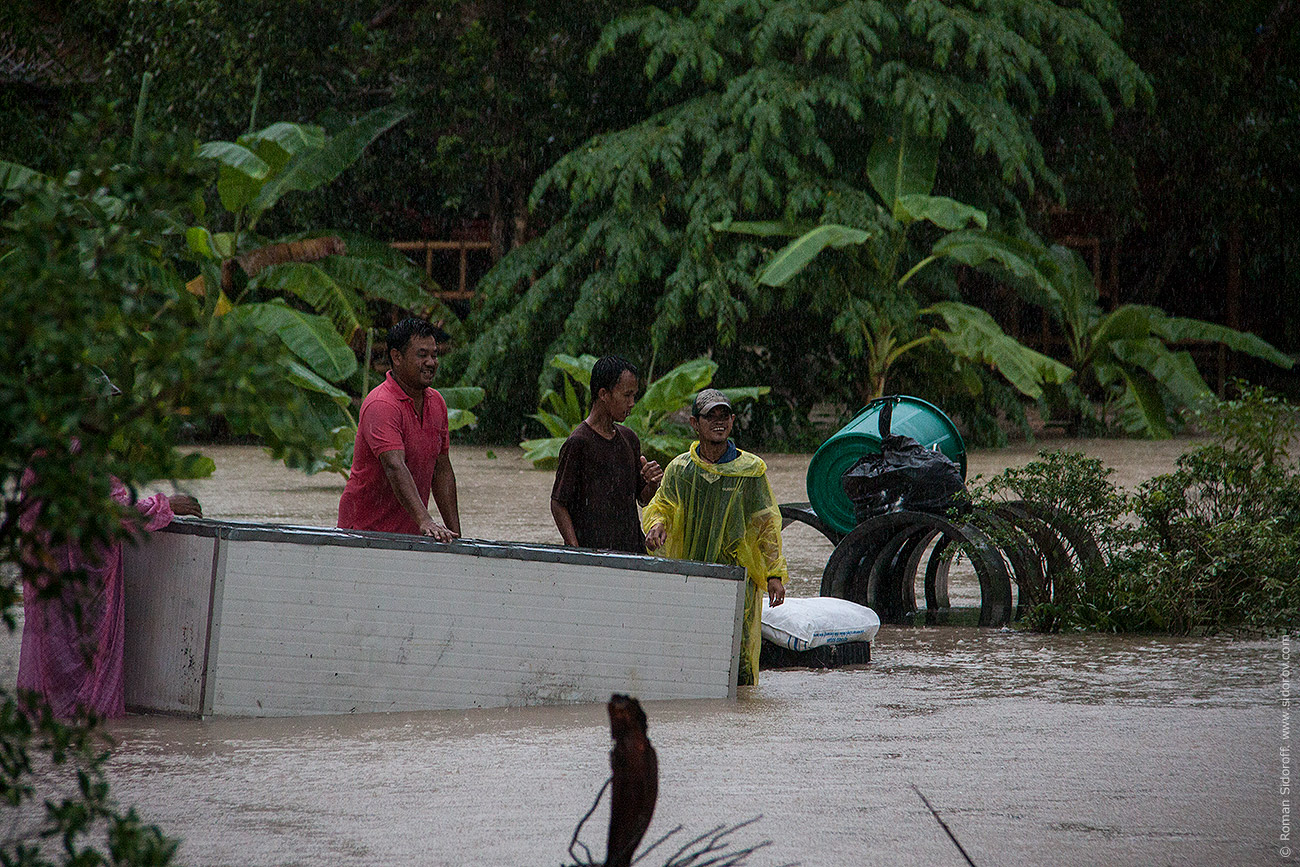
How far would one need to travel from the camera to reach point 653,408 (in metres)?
14.5

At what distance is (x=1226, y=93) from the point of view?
20266mm

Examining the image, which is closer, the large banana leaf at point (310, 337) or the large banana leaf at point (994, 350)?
the large banana leaf at point (310, 337)

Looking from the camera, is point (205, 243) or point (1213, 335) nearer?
point (205, 243)

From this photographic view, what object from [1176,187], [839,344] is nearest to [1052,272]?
[839,344]

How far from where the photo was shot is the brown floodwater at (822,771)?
3693mm

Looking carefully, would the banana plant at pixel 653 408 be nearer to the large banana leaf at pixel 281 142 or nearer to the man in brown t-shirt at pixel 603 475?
the large banana leaf at pixel 281 142

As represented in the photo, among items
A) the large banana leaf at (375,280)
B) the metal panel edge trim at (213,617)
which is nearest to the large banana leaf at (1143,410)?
the large banana leaf at (375,280)

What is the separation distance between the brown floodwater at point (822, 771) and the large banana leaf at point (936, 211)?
9.75m

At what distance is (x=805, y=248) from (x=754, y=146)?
4.62ft

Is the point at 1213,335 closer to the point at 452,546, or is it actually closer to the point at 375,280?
the point at 375,280

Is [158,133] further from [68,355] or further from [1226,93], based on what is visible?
[1226,93]

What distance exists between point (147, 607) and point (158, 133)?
332cm

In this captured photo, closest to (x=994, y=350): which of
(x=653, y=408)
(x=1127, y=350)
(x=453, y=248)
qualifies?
(x=1127, y=350)

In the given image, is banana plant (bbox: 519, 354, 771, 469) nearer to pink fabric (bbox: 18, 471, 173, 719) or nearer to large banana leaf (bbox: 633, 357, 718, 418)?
large banana leaf (bbox: 633, 357, 718, 418)
